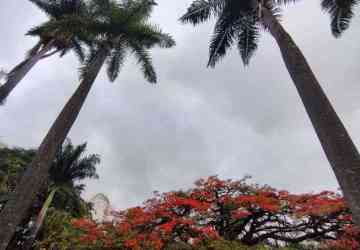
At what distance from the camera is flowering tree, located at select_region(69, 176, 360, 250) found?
13.0m

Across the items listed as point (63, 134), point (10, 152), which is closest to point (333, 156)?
point (63, 134)

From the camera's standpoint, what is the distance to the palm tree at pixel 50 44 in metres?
14.9

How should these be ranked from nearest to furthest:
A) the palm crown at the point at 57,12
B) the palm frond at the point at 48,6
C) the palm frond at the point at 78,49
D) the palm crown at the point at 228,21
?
the palm crown at the point at 228,21 → the palm crown at the point at 57,12 → the palm frond at the point at 48,6 → the palm frond at the point at 78,49

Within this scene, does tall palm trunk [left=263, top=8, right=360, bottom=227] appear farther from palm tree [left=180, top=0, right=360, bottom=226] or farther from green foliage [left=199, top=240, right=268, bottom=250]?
green foliage [left=199, top=240, right=268, bottom=250]

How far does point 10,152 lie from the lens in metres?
27.9

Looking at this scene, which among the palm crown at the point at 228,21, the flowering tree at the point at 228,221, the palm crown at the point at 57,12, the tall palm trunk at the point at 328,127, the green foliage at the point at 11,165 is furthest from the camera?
the green foliage at the point at 11,165

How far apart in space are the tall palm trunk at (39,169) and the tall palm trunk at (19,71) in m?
5.15

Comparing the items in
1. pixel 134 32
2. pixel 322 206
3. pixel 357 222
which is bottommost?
pixel 357 222

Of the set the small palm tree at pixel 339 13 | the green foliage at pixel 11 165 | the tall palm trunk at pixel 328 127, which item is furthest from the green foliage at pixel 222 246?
the green foliage at pixel 11 165

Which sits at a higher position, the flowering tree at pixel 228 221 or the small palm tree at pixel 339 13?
the small palm tree at pixel 339 13

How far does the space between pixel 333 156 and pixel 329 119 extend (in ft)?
2.85

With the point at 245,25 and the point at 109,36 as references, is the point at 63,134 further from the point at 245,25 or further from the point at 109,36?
the point at 245,25

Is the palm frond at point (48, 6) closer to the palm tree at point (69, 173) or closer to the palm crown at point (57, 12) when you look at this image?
the palm crown at point (57, 12)

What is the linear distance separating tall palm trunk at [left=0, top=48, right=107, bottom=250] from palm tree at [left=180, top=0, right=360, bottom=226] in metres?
6.03
